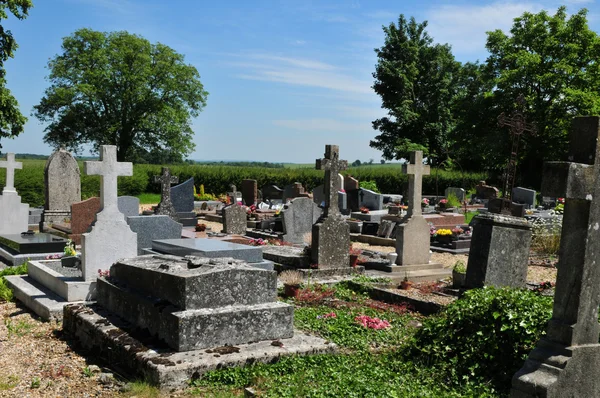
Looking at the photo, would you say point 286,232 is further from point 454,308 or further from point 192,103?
point 192,103

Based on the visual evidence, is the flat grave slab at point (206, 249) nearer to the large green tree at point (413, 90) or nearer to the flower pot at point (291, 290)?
the flower pot at point (291, 290)

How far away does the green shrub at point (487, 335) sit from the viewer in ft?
16.8

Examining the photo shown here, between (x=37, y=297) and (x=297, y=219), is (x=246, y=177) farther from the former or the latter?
(x=37, y=297)

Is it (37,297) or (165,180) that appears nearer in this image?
(37,297)

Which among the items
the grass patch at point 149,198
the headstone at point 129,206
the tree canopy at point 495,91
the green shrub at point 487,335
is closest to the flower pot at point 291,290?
the green shrub at point 487,335

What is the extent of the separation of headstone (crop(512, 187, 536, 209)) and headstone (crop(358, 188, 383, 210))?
7.45 metres

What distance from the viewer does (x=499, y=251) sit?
912 cm

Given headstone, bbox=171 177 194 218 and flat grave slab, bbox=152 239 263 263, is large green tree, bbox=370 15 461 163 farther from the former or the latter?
flat grave slab, bbox=152 239 263 263

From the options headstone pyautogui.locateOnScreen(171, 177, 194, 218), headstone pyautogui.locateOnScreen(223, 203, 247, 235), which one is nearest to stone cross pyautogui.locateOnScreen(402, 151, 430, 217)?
headstone pyautogui.locateOnScreen(223, 203, 247, 235)

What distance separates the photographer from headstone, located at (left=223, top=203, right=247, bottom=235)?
54.9 ft

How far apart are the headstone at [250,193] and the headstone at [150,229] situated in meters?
14.7

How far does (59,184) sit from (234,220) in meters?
5.47

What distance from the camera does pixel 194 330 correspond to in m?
5.54

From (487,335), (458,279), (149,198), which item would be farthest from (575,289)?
(149,198)
